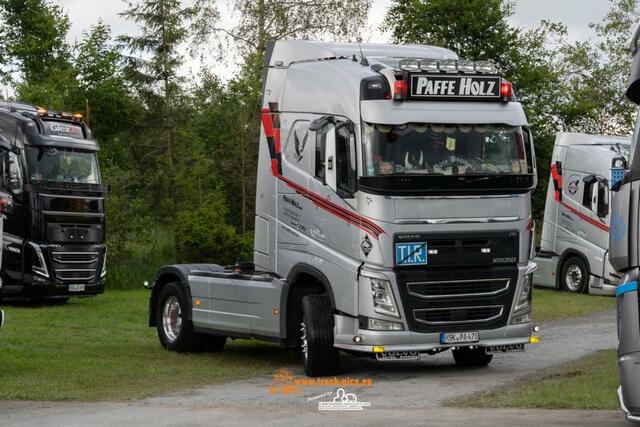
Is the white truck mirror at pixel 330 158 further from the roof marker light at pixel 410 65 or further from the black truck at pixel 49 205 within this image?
the black truck at pixel 49 205

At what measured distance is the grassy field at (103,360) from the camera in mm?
14086

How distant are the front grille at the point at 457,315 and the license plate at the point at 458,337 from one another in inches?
4.9

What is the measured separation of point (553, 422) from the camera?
34.0 feet

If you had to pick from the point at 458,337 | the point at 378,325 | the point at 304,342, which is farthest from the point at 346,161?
the point at 458,337

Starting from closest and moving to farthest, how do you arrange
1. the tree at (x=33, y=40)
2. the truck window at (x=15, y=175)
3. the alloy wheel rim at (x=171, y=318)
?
the alloy wheel rim at (x=171, y=318), the truck window at (x=15, y=175), the tree at (x=33, y=40)

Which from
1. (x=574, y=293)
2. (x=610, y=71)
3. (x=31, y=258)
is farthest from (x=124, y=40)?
(x=610, y=71)

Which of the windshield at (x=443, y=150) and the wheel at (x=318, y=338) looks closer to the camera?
the windshield at (x=443, y=150)

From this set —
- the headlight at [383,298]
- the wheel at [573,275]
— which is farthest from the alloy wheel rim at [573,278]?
the headlight at [383,298]

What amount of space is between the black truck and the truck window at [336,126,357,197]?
13.0 m

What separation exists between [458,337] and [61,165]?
14477mm

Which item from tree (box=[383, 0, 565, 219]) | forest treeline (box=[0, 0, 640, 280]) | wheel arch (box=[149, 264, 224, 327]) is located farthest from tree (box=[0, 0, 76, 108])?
wheel arch (box=[149, 264, 224, 327])

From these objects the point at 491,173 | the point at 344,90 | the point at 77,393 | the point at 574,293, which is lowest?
A: the point at 574,293

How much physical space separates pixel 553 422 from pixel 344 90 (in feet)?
18.5

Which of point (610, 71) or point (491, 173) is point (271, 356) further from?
point (610, 71)
